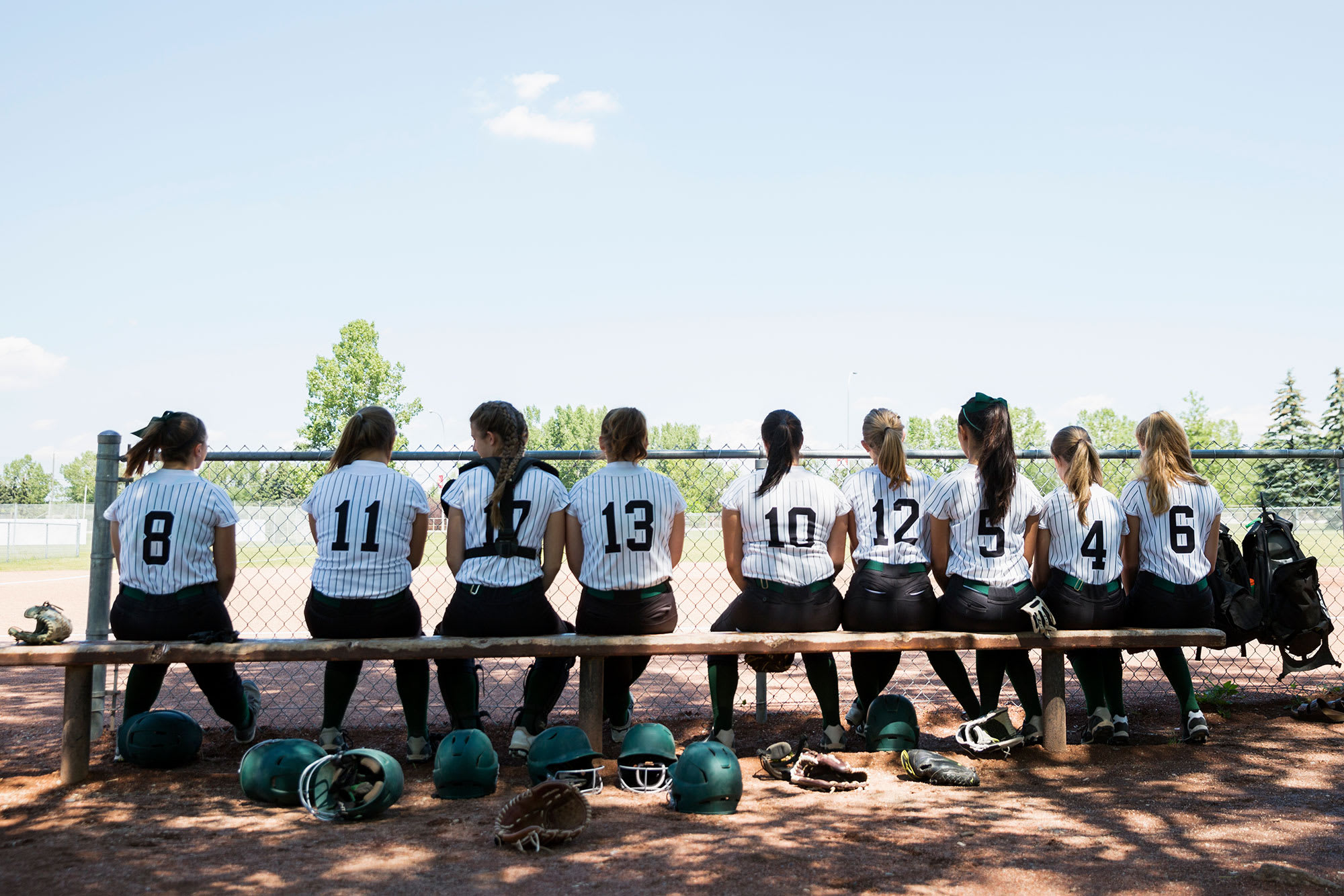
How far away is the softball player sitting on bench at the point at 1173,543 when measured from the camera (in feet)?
17.9

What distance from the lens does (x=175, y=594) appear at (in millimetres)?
5004

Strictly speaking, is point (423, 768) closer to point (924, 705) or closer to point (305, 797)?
point (305, 797)

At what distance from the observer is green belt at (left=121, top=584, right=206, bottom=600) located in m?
5.00

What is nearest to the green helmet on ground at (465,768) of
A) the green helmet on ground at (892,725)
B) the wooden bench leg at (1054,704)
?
the green helmet on ground at (892,725)

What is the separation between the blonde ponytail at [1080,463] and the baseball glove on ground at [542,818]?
3.20 meters

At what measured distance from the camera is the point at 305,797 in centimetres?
424

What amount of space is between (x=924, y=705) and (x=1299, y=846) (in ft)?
10.9

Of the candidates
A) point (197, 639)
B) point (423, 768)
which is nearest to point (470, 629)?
point (423, 768)

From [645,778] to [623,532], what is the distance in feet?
3.96

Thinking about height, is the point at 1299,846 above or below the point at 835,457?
below

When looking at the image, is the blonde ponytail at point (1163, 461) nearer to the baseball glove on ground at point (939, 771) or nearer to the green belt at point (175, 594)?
the baseball glove on ground at point (939, 771)

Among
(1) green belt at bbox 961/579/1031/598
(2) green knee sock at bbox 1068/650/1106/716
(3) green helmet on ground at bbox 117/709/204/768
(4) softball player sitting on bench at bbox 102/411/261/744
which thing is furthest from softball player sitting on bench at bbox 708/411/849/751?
(3) green helmet on ground at bbox 117/709/204/768

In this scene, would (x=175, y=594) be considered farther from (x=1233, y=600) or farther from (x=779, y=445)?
(x=1233, y=600)

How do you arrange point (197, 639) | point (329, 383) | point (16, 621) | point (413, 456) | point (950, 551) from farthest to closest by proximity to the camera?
point (329, 383)
point (16, 621)
point (413, 456)
point (950, 551)
point (197, 639)
